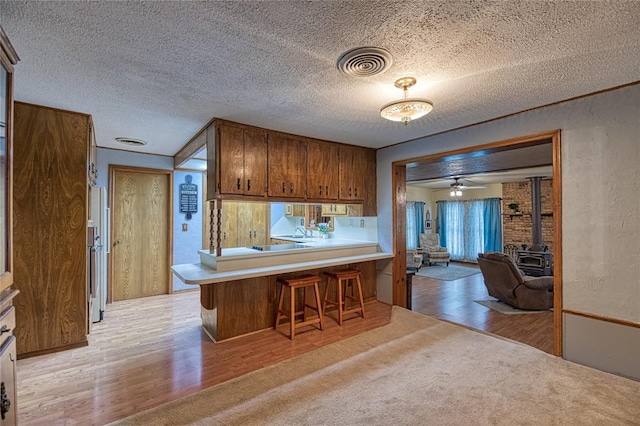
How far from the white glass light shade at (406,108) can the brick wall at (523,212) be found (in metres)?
6.91

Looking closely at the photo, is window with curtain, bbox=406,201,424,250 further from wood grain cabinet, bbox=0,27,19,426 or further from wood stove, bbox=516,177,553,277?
wood grain cabinet, bbox=0,27,19,426

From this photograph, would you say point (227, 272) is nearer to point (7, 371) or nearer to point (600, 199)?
point (7, 371)

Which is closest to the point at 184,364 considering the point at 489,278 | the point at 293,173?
the point at 293,173

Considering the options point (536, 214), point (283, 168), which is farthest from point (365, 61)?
point (536, 214)

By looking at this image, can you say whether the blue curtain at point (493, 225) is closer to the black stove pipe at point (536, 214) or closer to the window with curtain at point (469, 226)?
the window with curtain at point (469, 226)

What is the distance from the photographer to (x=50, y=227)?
2840mm

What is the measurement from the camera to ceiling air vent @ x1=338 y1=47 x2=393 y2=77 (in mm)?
1822

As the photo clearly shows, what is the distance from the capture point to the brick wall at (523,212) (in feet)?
24.3

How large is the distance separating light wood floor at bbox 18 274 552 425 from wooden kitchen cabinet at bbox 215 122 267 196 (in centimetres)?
161

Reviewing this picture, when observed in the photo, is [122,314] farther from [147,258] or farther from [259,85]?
[259,85]

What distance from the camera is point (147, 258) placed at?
4.86 meters

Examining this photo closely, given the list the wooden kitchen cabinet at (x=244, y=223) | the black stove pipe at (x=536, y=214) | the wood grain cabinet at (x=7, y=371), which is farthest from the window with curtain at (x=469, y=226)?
the wood grain cabinet at (x=7, y=371)

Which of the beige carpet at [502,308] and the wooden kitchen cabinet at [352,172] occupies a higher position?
the wooden kitchen cabinet at [352,172]

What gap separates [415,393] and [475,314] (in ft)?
8.24
